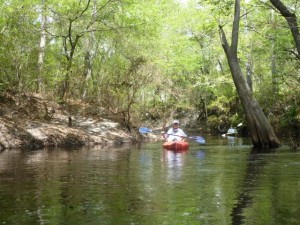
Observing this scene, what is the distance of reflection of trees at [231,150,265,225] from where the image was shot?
574 cm

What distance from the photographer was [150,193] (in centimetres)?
755

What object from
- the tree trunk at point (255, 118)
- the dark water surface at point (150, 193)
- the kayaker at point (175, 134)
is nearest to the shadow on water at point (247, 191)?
the dark water surface at point (150, 193)

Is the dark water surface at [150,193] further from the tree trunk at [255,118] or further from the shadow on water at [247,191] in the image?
the tree trunk at [255,118]

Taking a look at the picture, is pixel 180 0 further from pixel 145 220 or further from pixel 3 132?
pixel 145 220

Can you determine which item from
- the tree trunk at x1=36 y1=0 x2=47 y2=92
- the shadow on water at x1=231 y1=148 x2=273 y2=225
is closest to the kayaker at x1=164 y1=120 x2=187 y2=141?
the tree trunk at x1=36 y1=0 x2=47 y2=92

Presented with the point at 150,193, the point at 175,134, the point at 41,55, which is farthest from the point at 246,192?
the point at 41,55

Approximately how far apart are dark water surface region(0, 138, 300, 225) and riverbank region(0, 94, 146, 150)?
282 inches

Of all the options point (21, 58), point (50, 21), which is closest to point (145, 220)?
point (21, 58)

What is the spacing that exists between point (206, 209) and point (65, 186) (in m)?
3.19

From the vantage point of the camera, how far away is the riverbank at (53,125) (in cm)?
1945

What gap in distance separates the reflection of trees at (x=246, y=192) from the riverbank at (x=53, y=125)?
10.7 metres

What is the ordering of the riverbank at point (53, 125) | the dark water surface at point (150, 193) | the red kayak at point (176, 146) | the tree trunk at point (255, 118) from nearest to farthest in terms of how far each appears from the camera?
the dark water surface at point (150, 193) → the red kayak at point (176, 146) → the tree trunk at point (255, 118) → the riverbank at point (53, 125)

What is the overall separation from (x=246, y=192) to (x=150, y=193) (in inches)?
63.8

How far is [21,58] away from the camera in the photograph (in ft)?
67.4
